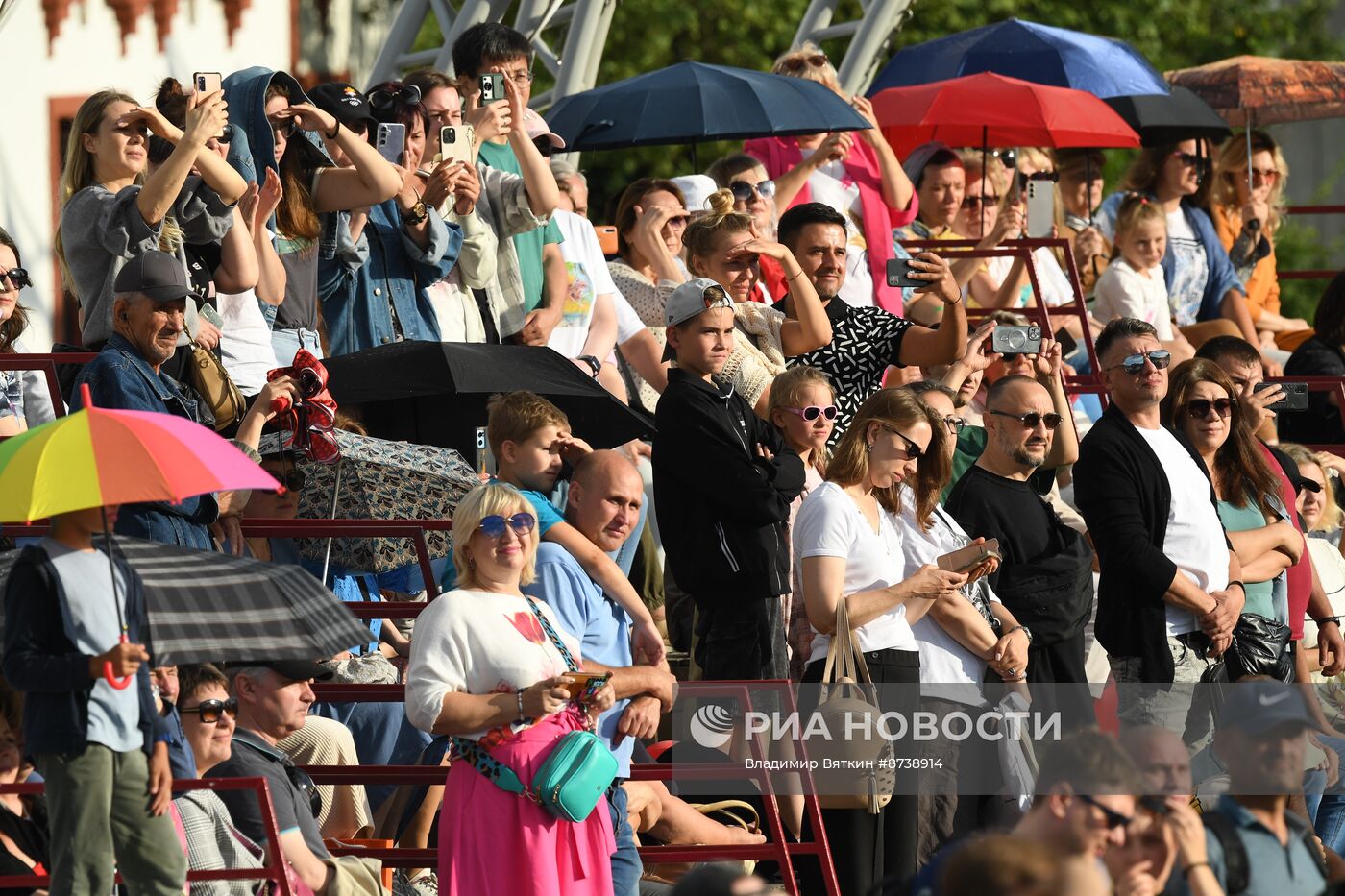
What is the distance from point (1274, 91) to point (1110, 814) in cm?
985

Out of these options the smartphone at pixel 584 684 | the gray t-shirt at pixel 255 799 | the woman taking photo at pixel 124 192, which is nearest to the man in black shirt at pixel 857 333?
the woman taking photo at pixel 124 192

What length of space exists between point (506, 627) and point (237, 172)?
6.76 ft

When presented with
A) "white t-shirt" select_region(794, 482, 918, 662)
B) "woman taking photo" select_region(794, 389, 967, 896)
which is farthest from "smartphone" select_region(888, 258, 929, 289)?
"white t-shirt" select_region(794, 482, 918, 662)

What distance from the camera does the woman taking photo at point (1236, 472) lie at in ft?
30.1

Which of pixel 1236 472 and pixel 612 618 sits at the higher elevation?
pixel 612 618

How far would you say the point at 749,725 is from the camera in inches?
298

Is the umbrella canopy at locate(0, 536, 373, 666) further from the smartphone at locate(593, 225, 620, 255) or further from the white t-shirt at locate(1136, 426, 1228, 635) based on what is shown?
the smartphone at locate(593, 225, 620, 255)

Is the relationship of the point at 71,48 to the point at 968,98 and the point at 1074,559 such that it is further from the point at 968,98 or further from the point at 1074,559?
the point at 1074,559

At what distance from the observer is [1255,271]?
44.5 ft

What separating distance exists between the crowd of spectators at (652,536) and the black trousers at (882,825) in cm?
1

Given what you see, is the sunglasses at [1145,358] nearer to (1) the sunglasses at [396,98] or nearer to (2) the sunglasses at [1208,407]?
(2) the sunglasses at [1208,407]

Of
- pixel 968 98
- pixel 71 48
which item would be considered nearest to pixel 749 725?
pixel 968 98

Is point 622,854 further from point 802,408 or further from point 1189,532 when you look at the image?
point 1189,532

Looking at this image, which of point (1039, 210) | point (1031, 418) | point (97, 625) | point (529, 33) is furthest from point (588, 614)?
point (529, 33)
